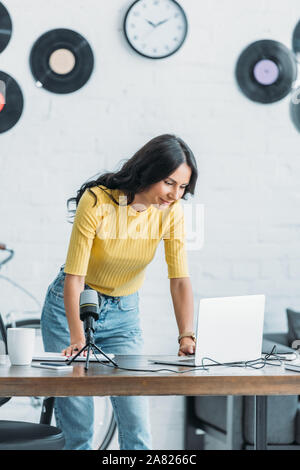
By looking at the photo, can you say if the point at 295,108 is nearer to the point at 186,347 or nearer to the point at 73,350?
the point at 186,347

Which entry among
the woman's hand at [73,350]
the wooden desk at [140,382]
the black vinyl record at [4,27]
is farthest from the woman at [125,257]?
the black vinyl record at [4,27]

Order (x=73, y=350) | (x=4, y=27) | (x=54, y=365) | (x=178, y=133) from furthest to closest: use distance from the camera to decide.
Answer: (x=178, y=133), (x=4, y=27), (x=73, y=350), (x=54, y=365)

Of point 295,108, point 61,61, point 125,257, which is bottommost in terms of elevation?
point 125,257

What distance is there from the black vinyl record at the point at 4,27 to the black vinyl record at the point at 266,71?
1073mm

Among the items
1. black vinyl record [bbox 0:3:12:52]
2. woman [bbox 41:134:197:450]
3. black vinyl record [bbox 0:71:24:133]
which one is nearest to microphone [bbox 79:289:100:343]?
woman [bbox 41:134:197:450]

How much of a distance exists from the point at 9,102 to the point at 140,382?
6.19 ft

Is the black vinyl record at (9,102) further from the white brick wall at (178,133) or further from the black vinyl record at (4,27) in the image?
the black vinyl record at (4,27)

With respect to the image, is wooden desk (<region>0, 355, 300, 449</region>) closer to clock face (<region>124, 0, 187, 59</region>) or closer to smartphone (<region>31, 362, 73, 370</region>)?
smartphone (<region>31, 362, 73, 370</region>)

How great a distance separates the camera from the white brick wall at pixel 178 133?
109 inches

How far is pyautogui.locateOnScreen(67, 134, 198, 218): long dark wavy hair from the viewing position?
186 centimetres

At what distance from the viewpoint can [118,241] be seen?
189 centimetres

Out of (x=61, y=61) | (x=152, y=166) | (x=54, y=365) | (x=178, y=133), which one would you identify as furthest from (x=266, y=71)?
(x=54, y=365)

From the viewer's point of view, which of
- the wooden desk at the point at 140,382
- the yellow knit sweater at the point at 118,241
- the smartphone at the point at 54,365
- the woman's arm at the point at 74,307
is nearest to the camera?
the wooden desk at the point at 140,382
